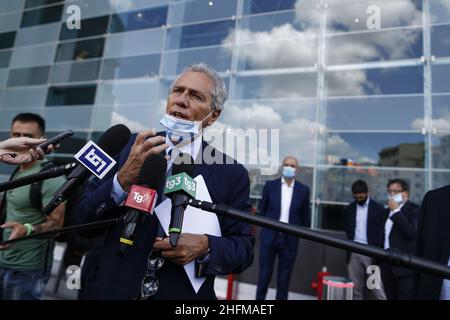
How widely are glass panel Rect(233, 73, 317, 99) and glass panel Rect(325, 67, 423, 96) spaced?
40cm

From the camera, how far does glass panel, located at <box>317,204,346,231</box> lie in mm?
5410

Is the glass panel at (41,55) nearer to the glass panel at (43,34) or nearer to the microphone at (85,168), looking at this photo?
the glass panel at (43,34)

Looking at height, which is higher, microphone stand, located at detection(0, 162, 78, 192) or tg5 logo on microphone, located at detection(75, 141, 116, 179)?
tg5 logo on microphone, located at detection(75, 141, 116, 179)

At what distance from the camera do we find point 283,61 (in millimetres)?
6320

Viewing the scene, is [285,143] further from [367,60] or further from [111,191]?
[111,191]

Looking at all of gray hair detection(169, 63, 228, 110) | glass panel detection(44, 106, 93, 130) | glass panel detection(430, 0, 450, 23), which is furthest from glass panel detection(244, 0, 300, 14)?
glass panel detection(44, 106, 93, 130)

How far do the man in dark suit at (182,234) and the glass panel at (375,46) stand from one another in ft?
18.4

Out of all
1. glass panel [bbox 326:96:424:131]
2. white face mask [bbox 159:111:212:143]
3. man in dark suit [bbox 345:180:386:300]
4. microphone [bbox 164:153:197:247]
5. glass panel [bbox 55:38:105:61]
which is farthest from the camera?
glass panel [bbox 55:38:105:61]

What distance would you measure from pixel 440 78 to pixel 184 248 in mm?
5966

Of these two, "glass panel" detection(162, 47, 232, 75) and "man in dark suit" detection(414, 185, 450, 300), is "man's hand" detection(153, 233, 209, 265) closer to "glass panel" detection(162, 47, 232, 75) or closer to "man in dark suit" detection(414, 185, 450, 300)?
"man in dark suit" detection(414, 185, 450, 300)

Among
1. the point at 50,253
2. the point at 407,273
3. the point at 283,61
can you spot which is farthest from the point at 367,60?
the point at 50,253

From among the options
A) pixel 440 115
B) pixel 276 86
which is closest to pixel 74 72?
pixel 276 86

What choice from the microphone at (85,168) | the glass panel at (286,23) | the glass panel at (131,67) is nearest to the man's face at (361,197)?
the glass panel at (286,23)
